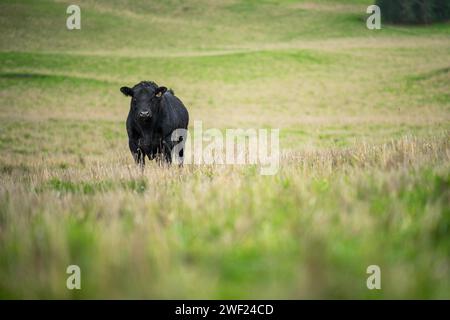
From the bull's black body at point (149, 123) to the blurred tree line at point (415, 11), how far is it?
78.5m

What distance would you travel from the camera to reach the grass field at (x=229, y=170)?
2199 mm

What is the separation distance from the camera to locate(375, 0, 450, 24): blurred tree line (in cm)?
7612

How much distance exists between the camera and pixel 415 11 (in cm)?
7650

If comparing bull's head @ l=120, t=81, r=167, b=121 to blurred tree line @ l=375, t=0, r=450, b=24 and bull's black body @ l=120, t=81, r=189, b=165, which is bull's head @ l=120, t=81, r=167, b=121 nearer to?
bull's black body @ l=120, t=81, r=189, b=165

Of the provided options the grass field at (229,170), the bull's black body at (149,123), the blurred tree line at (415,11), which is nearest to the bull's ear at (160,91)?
the bull's black body at (149,123)

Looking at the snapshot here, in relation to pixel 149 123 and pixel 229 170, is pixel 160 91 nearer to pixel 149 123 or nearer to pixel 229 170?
pixel 149 123

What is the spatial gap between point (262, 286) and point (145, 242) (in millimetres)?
776

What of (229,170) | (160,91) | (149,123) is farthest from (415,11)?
(229,170)

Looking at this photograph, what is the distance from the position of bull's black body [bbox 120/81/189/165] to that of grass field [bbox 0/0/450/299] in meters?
0.67

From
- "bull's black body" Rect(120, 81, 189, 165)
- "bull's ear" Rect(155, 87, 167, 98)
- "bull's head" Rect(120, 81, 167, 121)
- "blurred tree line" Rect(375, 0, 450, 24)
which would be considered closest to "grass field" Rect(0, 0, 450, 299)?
"bull's black body" Rect(120, 81, 189, 165)
